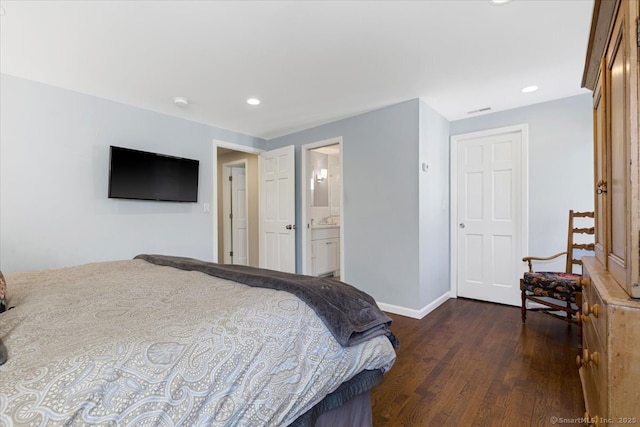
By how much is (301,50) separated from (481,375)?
2.59m

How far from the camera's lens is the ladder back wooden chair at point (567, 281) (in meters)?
2.52

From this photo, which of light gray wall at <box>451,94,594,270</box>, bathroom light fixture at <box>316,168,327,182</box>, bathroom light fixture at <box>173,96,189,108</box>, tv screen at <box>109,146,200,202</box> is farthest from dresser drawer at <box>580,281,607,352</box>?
bathroom light fixture at <box>316,168,327,182</box>

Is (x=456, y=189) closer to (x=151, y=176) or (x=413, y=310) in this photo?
(x=413, y=310)

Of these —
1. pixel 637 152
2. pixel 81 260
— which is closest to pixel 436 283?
pixel 637 152

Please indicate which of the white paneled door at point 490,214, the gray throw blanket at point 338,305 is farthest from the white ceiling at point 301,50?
the gray throw blanket at point 338,305

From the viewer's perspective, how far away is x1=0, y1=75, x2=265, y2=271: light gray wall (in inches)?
99.7

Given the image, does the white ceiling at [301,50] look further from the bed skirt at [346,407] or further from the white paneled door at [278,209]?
the bed skirt at [346,407]

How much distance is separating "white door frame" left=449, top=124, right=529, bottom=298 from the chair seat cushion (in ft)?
2.19

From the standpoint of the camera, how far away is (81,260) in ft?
9.36

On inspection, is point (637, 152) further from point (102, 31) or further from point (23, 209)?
point (23, 209)

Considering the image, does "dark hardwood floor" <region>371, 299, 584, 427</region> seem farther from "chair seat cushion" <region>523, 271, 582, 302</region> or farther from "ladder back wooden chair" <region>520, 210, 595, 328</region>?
"chair seat cushion" <region>523, 271, 582, 302</region>

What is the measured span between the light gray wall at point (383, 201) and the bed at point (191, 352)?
1823 millimetres

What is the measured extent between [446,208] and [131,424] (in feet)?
12.3

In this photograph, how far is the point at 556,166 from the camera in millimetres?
3160
